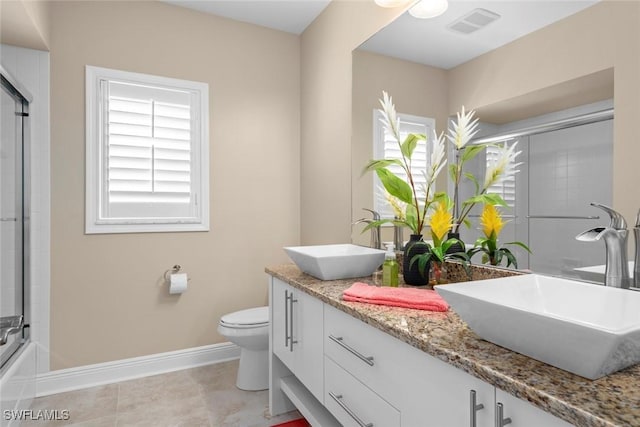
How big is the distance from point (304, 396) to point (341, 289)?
2.29ft

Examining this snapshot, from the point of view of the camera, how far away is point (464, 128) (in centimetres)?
164

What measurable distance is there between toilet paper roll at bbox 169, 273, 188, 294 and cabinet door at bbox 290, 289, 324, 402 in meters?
1.14

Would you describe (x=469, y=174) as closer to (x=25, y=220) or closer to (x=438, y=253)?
(x=438, y=253)

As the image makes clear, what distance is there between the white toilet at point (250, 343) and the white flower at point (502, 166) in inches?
61.7

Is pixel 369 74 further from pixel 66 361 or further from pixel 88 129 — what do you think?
pixel 66 361

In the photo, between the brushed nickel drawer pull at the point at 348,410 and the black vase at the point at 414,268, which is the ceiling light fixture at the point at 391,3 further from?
the brushed nickel drawer pull at the point at 348,410

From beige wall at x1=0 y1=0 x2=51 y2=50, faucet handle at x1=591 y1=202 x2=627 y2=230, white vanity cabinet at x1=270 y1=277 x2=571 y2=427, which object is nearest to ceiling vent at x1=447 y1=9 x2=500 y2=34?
faucet handle at x1=591 y1=202 x2=627 y2=230

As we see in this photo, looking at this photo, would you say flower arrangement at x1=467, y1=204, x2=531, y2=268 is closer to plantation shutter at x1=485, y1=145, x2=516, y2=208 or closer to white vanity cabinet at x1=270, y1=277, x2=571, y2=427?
plantation shutter at x1=485, y1=145, x2=516, y2=208

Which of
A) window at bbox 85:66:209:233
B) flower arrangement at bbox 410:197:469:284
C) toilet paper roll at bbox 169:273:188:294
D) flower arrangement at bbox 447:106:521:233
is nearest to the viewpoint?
flower arrangement at bbox 447:106:521:233

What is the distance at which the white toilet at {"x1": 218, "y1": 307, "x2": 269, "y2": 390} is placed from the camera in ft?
7.66

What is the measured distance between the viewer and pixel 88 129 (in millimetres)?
2439

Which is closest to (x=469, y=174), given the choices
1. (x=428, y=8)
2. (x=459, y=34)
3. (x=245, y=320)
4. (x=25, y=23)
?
(x=459, y=34)

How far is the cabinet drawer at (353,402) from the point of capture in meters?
1.15

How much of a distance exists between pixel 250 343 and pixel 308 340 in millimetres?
814
